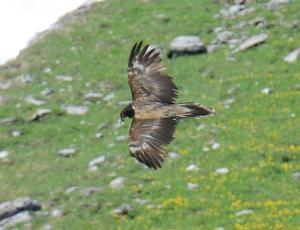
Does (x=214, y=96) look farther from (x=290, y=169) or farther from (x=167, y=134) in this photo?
(x=167, y=134)

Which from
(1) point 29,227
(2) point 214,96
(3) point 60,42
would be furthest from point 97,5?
(1) point 29,227

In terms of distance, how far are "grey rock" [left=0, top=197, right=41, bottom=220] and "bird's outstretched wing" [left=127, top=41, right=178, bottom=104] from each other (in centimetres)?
1099

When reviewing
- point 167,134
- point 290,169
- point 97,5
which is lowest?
point 290,169

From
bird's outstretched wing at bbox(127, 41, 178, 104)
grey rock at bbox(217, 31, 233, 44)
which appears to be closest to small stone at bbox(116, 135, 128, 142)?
grey rock at bbox(217, 31, 233, 44)

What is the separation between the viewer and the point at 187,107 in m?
12.5

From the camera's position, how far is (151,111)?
1270 cm

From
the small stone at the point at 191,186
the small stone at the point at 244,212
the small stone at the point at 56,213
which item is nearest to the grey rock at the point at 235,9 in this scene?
the small stone at the point at 191,186

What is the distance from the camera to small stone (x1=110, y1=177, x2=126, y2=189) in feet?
80.4

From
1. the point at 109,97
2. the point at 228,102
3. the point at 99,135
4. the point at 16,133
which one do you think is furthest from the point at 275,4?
the point at 16,133

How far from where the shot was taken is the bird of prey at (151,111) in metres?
12.5

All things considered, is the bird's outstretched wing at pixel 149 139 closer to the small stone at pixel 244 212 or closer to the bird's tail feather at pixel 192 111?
the bird's tail feather at pixel 192 111

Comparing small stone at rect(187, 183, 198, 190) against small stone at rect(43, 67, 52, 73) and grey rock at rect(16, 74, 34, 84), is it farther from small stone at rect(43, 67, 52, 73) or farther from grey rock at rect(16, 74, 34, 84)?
small stone at rect(43, 67, 52, 73)

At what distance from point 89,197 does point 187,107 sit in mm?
12070

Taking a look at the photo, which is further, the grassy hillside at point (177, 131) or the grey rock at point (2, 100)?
the grey rock at point (2, 100)
